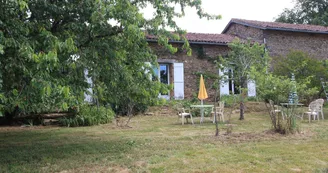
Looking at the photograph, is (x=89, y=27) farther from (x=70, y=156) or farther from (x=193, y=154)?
(x=193, y=154)

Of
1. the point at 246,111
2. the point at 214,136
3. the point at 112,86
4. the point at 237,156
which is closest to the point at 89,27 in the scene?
the point at 112,86

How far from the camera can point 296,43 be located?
1633cm

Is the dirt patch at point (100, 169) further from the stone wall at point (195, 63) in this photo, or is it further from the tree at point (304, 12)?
the tree at point (304, 12)

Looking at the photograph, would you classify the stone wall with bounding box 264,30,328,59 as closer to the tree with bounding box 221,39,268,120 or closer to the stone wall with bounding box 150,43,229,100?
the stone wall with bounding box 150,43,229,100

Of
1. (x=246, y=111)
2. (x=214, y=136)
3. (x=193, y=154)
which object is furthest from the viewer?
A: (x=246, y=111)

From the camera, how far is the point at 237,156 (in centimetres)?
486

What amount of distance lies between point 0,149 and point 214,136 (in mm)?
4444

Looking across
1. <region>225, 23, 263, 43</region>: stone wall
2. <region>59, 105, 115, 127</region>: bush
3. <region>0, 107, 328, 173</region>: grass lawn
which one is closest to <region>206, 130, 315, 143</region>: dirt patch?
<region>0, 107, 328, 173</region>: grass lawn

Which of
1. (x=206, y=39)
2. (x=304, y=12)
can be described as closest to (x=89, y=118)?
(x=206, y=39)

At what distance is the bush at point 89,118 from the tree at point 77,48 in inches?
162

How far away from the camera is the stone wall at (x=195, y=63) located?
566 inches

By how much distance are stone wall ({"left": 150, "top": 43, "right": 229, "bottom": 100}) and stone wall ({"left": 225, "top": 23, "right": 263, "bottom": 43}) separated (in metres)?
2.57

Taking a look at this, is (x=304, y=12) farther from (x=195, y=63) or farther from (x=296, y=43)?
(x=195, y=63)

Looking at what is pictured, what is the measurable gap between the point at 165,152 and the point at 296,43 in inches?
539
